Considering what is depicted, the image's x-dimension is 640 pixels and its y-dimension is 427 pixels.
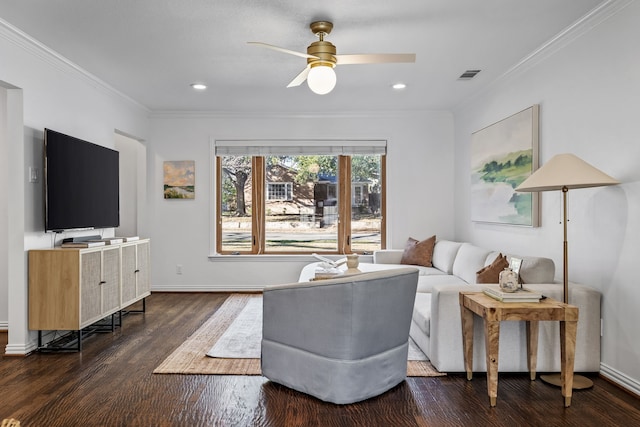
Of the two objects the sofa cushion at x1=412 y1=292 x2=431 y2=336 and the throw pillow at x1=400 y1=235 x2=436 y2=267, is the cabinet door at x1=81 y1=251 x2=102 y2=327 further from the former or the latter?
the throw pillow at x1=400 y1=235 x2=436 y2=267

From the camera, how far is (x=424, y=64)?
13.4 ft

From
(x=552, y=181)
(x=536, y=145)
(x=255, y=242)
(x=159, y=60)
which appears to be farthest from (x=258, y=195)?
(x=552, y=181)

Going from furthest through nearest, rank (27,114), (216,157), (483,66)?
(216,157) < (483,66) < (27,114)

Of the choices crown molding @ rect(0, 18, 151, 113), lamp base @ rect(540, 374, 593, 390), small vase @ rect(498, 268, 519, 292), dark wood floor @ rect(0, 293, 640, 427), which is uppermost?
crown molding @ rect(0, 18, 151, 113)

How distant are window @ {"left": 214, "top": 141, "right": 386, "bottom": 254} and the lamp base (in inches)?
135

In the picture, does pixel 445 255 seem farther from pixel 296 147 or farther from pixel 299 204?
pixel 296 147

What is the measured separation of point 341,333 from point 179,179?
169 inches

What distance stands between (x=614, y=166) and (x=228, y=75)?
3.39 meters

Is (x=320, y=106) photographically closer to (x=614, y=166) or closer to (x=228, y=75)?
(x=228, y=75)

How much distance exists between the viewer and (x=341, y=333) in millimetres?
2498

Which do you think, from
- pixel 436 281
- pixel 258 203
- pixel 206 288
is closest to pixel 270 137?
pixel 258 203

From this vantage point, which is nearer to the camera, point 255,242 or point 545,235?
point 545,235

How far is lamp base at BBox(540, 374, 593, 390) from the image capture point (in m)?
2.81

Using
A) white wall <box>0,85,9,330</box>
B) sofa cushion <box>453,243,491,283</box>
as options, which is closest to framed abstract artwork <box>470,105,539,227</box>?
sofa cushion <box>453,243,491,283</box>
